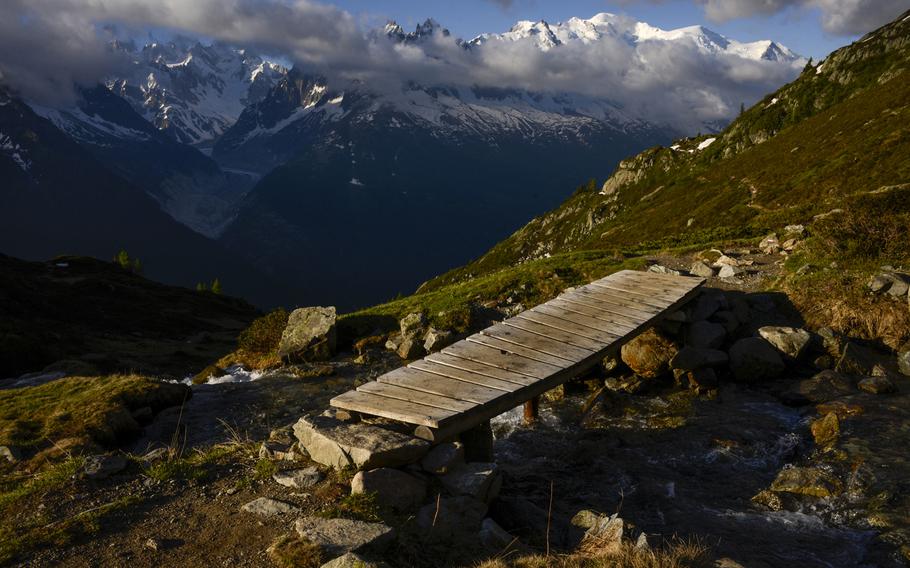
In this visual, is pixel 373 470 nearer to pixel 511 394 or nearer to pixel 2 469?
pixel 511 394

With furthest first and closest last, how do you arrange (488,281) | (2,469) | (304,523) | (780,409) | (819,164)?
(819,164)
(488,281)
(780,409)
(2,469)
(304,523)

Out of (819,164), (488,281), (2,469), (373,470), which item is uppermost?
(819,164)

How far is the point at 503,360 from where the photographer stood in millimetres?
14602

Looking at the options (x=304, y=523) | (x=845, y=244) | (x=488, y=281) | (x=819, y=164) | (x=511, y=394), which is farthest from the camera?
(x=819, y=164)

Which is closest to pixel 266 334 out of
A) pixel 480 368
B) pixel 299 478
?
pixel 480 368

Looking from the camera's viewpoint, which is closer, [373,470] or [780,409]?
[373,470]

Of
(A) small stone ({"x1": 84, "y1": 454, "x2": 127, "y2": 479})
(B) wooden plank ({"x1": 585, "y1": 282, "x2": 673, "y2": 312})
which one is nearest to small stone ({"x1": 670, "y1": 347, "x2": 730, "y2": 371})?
(B) wooden plank ({"x1": 585, "y1": 282, "x2": 673, "y2": 312})

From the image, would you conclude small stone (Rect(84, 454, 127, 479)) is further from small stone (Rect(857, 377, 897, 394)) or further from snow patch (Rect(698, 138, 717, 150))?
snow patch (Rect(698, 138, 717, 150))

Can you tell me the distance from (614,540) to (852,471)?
25.7 ft

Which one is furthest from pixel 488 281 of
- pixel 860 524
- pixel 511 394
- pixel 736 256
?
pixel 860 524

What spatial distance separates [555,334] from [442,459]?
23.1 feet

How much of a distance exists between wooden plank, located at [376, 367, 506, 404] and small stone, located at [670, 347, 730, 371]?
842cm

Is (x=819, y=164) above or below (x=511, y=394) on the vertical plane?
above

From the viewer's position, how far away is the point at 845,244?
23500 mm
